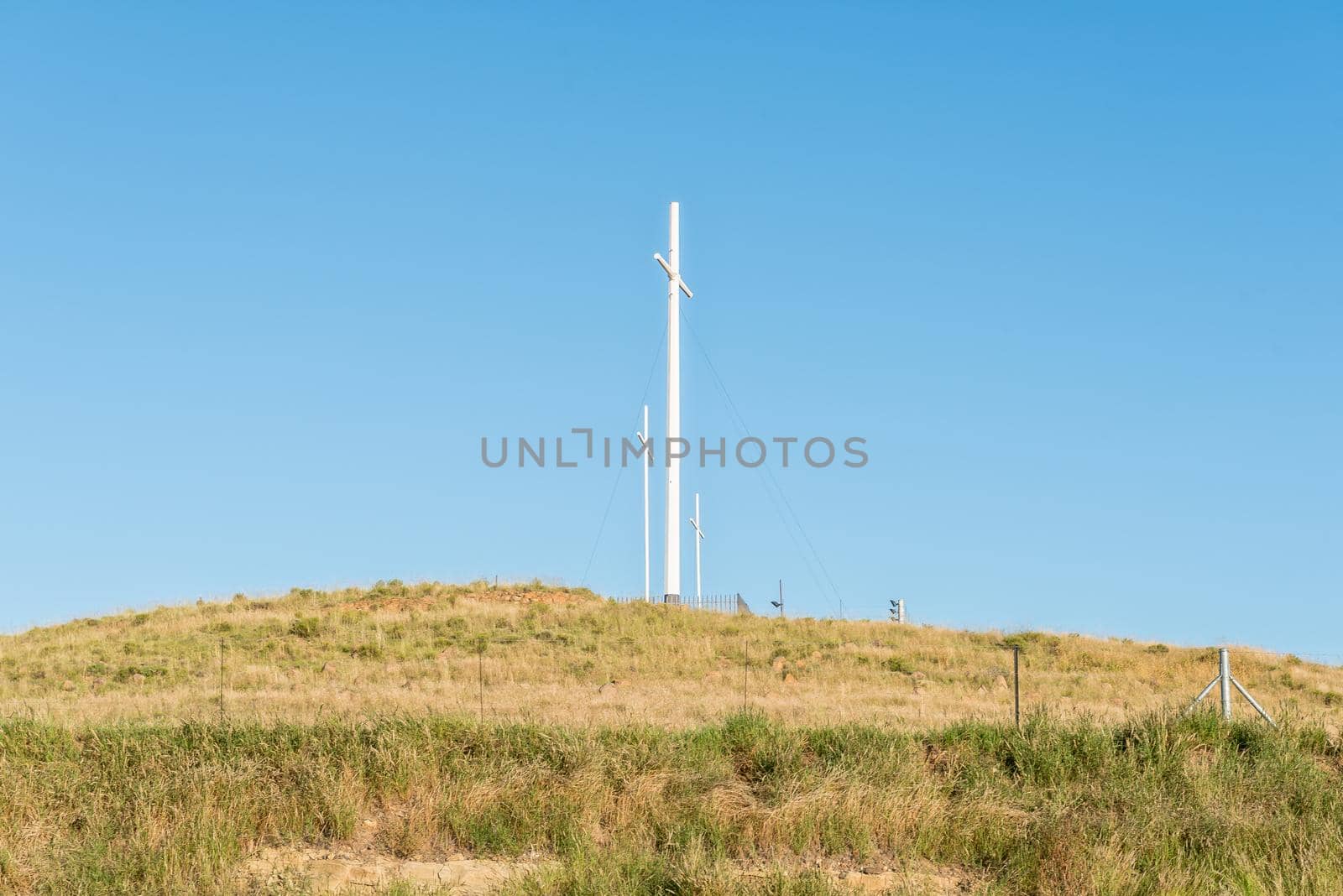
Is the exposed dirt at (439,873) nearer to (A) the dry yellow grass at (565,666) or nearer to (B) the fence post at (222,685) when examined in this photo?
(B) the fence post at (222,685)

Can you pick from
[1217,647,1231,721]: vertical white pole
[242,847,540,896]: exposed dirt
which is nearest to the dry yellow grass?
[1217,647,1231,721]: vertical white pole

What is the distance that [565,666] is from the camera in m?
30.1

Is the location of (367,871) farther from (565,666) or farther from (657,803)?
(565,666)

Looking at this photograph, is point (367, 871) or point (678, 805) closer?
point (367, 871)

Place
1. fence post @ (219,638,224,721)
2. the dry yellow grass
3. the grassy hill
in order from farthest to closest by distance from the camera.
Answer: the dry yellow grass → fence post @ (219,638,224,721) → the grassy hill

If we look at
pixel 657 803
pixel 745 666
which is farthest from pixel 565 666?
pixel 657 803

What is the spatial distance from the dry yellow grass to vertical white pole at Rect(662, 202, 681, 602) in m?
2.52

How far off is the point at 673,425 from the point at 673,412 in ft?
1.47

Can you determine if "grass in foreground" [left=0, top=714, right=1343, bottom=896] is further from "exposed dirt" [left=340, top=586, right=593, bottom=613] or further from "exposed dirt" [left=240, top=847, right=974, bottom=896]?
"exposed dirt" [left=340, top=586, right=593, bottom=613]

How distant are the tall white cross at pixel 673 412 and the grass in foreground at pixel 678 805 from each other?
2548 cm

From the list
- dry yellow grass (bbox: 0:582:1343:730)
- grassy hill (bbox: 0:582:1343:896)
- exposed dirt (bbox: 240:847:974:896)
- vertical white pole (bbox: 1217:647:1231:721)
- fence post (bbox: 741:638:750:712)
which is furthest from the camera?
fence post (bbox: 741:638:750:712)

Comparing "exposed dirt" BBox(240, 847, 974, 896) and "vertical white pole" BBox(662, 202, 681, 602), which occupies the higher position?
"vertical white pole" BBox(662, 202, 681, 602)

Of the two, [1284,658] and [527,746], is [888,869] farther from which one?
[1284,658]

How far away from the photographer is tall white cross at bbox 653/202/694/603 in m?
42.1
